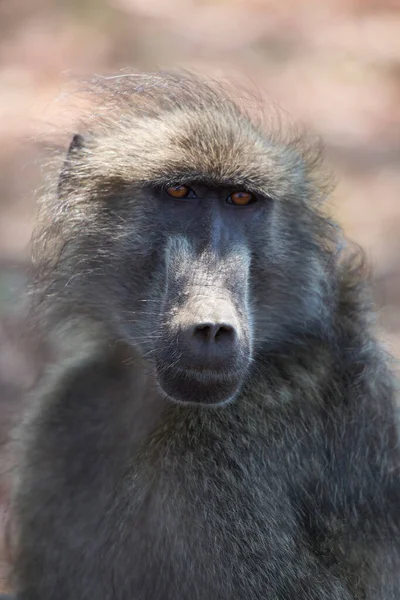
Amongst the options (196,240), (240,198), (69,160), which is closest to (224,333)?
(196,240)

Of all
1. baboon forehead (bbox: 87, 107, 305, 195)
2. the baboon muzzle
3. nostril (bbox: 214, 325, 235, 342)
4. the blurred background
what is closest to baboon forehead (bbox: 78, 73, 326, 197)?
baboon forehead (bbox: 87, 107, 305, 195)

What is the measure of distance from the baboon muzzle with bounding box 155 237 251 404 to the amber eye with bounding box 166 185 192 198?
0.84 feet

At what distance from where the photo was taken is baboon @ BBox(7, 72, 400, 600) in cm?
364

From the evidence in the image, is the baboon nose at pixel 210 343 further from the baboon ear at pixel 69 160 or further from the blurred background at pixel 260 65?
the blurred background at pixel 260 65

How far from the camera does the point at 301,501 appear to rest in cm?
376

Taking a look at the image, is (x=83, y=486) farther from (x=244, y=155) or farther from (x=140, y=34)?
(x=140, y=34)

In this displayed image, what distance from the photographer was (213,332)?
3432 millimetres

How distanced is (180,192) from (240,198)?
21 centimetres

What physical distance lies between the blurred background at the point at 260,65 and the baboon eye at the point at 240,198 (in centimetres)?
419

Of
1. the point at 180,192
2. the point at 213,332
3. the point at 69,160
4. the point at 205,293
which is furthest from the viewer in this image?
the point at 69,160

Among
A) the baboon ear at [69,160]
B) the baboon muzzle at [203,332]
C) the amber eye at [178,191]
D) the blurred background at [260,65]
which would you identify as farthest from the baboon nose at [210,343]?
the blurred background at [260,65]

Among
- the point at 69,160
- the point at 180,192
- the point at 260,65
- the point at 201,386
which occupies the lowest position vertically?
the point at 201,386

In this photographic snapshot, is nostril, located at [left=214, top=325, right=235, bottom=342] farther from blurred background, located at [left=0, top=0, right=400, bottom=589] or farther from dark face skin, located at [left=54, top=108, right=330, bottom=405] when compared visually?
blurred background, located at [left=0, top=0, right=400, bottom=589]

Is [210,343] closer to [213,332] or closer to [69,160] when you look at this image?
[213,332]
